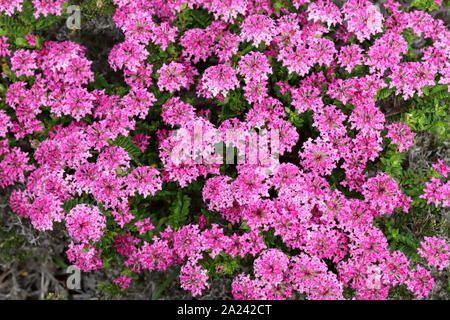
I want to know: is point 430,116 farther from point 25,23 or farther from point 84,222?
point 25,23

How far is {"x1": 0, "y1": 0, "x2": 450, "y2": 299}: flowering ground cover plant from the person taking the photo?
388 centimetres

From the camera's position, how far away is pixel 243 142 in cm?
400

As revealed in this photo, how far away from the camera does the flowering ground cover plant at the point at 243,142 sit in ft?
12.7

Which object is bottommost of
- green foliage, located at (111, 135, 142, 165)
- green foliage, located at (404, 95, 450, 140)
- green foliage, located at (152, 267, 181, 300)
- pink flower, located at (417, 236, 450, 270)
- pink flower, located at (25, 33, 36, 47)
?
green foliage, located at (152, 267, 181, 300)

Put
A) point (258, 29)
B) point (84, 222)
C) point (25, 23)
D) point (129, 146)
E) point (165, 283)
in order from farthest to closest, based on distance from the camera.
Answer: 1. point (165, 283)
2. point (25, 23)
3. point (129, 146)
4. point (258, 29)
5. point (84, 222)

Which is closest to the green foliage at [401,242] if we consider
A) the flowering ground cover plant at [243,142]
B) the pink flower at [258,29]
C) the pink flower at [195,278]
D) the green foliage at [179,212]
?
the flowering ground cover plant at [243,142]

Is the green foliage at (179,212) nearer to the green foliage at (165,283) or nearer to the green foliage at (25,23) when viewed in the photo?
the green foliage at (165,283)

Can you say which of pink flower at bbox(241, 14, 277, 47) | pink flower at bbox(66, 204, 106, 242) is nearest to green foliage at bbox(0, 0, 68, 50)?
pink flower at bbox(66, 204, 106, 242)

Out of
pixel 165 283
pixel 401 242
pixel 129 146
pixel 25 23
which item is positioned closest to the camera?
pixel 129 146

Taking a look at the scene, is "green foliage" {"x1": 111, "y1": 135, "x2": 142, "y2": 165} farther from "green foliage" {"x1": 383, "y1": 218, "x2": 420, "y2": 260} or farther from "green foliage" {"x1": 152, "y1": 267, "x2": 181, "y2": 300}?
"green foliage" {"x1": 383, "y1": 218, "x2": 420, "y2": 260}

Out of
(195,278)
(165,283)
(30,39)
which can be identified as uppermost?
(30,39)

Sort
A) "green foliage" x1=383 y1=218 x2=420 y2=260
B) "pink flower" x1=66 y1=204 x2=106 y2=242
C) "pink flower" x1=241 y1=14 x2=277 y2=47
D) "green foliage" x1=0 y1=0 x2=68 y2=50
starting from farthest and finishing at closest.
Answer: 1. "green foliage" x1=0 y1=0 x2=68 y2=50
2. "green foliage" x1=383 y1=218 x2=420 y2=260
3. "pink flower" x1=241 y1=14 x2=277 y2=47
4. "pink flower" x1=66 y1=204 x2=106 y2=242

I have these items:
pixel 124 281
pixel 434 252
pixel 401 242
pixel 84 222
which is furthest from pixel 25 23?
pixel 434 252
